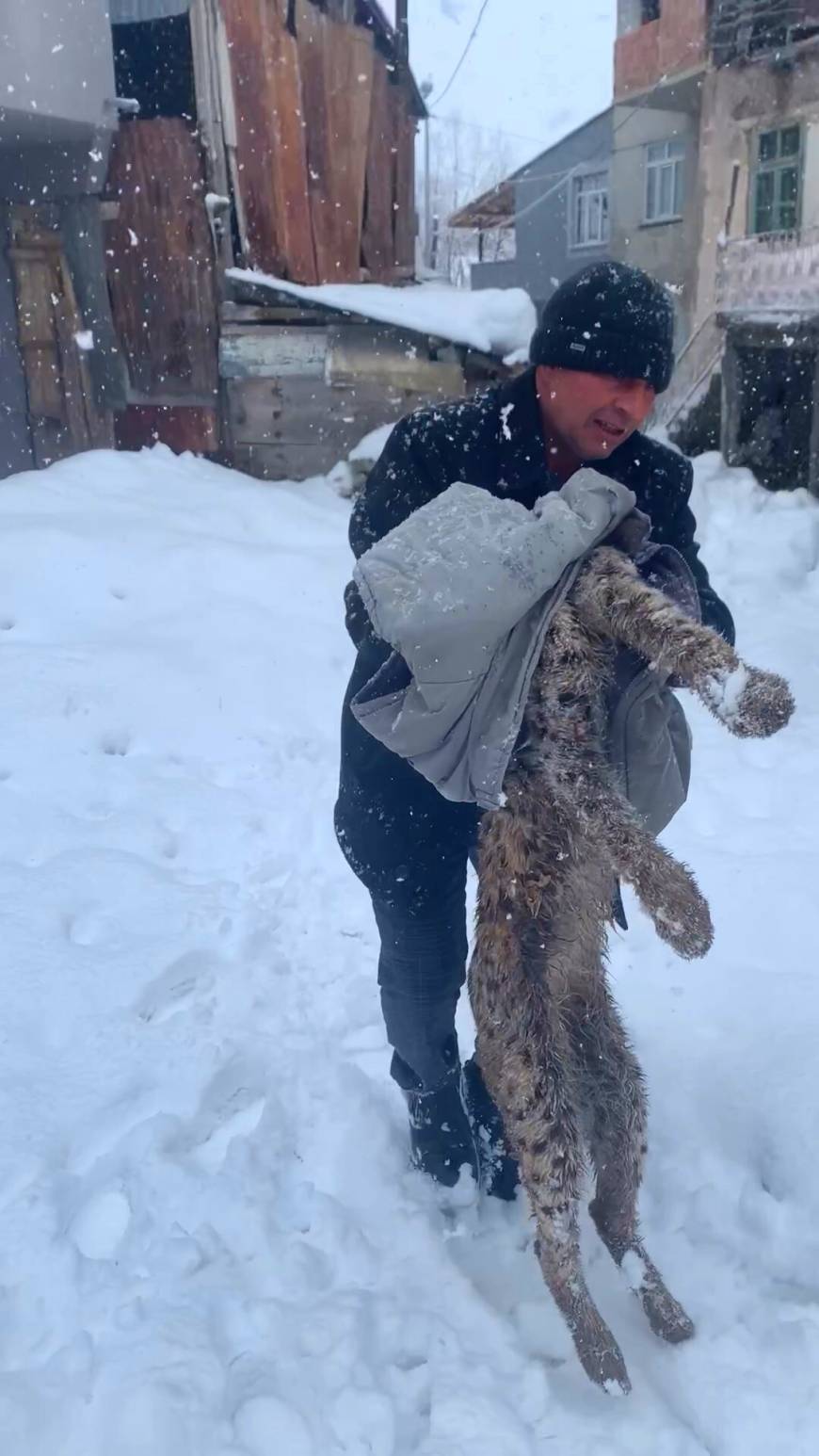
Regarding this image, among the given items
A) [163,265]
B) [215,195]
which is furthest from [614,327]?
[163,265]

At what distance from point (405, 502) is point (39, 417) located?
27.0ft

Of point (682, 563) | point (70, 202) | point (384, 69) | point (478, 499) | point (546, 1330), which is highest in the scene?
point (384, 69)

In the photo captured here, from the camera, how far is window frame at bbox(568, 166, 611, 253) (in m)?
20.2

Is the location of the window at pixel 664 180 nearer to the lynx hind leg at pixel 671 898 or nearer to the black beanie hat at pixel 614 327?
the black beanie hat at pixel 614 327

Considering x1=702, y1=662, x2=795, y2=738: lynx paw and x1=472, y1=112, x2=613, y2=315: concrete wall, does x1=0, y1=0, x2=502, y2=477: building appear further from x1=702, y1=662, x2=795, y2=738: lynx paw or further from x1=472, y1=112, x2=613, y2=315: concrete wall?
x1=472, y1=112, x2=613, y2=315: concrete wall

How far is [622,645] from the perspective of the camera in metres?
1.68

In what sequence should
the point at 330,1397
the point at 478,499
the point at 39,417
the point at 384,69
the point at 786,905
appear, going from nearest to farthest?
1. the point at 478,499
2. the point at 330,1397
3. the point at 786,905
4. the point at 39,417
5. the point at 384,69

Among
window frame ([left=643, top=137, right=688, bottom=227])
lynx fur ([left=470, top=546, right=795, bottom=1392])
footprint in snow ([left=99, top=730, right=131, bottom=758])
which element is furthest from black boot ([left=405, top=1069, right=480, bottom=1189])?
window frame ([left=643, top=137, right=688, bottom=227])

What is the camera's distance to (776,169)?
13742mm

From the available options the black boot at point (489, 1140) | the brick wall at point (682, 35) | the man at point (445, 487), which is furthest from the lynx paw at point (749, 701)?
the brick wall at point (682, 35)

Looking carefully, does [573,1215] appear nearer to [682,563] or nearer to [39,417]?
[682,563]

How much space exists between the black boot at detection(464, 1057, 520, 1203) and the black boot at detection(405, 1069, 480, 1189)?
3 centimetres

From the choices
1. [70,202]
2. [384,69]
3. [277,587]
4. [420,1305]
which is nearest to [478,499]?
[420,1305]

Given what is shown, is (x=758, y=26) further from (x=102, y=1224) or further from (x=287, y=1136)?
(x=102, y=1224)
